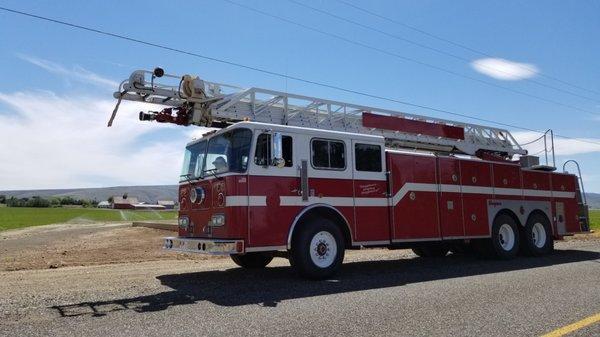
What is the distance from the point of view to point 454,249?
589 inches

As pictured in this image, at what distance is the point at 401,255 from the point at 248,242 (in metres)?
7.86

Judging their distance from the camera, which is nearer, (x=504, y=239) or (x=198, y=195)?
(x=198, y=195)

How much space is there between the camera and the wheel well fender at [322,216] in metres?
9.32

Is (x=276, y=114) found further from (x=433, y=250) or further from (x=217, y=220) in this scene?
(x=433, y=250)

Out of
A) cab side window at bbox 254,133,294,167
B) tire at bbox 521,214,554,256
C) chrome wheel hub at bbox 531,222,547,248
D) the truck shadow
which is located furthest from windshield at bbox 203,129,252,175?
chrome wheel hub at bbox 531,222,547,248

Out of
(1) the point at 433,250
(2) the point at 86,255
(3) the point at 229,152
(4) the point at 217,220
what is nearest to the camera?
(4) the point at 217,220

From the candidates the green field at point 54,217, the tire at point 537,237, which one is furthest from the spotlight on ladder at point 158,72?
the green field at point 54,217

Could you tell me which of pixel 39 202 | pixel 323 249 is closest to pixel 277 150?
pixel 323 249

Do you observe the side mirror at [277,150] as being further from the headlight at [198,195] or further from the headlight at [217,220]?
the headlight at [198,195]

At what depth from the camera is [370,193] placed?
34.8 ft

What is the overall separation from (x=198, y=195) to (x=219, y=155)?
865 mm

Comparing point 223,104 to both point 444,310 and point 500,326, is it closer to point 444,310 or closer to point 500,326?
point 444,310

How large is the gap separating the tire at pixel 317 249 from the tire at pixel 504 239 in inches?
214

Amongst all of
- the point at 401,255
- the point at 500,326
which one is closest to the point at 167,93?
the point at 500,326
